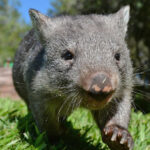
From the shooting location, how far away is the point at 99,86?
9.84ft

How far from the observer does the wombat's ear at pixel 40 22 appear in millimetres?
4332

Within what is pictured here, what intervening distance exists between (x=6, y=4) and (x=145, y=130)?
4672cm

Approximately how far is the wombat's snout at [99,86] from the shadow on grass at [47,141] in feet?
3.80

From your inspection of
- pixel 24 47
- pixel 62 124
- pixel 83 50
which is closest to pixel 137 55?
pixel 24 47

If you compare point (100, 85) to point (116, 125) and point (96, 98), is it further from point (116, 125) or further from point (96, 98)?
point (116, 125)

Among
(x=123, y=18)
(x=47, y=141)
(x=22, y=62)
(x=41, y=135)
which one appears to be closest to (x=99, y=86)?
(x=41, y=135)

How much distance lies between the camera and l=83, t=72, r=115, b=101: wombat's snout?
9.86 ft

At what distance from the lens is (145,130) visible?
497cm

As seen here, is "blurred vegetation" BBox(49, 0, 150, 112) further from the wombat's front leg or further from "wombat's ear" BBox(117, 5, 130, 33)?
the wombat's front leg

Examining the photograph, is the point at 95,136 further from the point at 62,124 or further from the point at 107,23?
the point at 107,23

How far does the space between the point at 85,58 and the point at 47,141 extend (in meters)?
1.46

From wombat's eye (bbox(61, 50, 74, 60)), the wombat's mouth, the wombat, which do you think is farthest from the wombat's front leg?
wombat's eye (bbox(61, 50, 74, 60))

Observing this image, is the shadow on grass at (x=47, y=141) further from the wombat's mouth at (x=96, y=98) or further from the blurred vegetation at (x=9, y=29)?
the blurred vegetation at (x=9, y=29)

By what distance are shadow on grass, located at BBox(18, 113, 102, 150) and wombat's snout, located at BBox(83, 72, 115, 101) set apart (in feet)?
3.80
